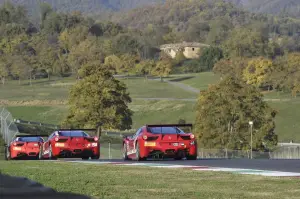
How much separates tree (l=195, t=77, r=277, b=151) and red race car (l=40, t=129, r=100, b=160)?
1418 inches

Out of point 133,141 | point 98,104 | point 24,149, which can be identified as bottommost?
point 24,149

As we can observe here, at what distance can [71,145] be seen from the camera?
24.9 m

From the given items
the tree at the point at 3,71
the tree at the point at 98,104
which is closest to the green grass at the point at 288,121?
the tree at the point at 98,104

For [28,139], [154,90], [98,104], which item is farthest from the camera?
[154,90]

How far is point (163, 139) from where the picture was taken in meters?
22.1

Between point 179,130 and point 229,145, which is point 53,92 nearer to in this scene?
point 229,145

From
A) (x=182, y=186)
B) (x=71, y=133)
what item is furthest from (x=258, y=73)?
(x=182, y=186)

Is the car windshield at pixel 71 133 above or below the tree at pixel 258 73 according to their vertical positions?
below

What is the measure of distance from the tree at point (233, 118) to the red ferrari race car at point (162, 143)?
38432 mm

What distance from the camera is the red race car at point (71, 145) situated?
24969 millimetres

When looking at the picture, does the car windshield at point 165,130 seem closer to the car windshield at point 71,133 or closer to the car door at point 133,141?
the car door at point 133,141

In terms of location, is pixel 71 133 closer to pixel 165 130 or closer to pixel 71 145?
pixel 71 145

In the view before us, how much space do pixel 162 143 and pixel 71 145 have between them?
400 cm

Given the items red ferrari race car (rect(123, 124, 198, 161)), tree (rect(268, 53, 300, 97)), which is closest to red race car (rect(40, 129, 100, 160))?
red ferrari race car (rect(123, 124, 198, 161))
